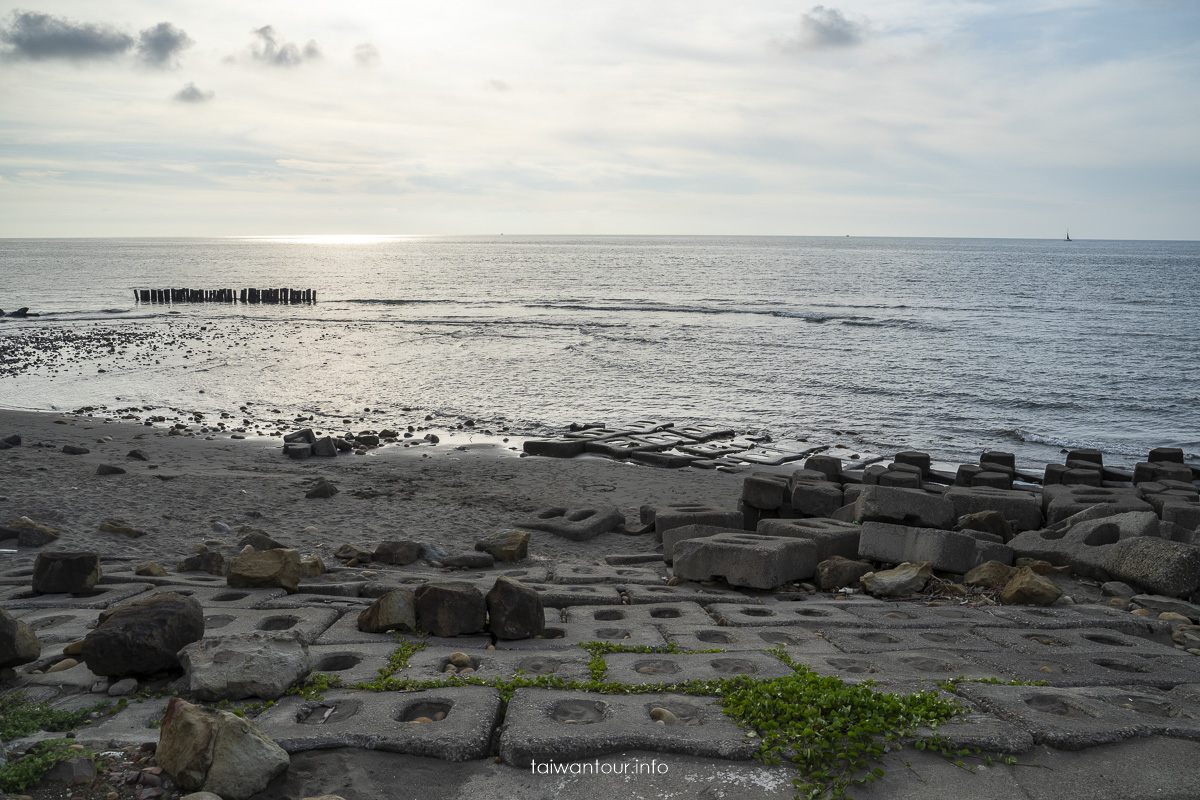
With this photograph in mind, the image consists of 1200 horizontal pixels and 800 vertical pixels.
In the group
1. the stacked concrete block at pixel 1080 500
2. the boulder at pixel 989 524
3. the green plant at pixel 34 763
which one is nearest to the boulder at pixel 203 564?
the green plant at pixel 34 763

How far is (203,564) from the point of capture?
8305 millimetres

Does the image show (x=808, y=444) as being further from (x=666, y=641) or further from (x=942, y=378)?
(x=666, y=641)

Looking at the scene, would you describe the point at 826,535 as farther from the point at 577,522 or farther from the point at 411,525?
the point at 411,525

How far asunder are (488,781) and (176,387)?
24897 mm

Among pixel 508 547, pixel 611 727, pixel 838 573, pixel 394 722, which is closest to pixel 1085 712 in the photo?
pixel 611 727

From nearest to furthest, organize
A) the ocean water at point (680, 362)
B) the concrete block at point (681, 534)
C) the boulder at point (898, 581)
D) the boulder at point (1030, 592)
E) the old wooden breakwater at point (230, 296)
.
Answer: the boulder at point (1030, 592)
the boulder at point (898, 581)
the concrete block at point (681, 534)
the ocean water at point (680, 362)
the old wooden breakwater at point (230, 296)

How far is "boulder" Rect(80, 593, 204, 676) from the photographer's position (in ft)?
16.1

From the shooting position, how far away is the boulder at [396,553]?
364 inches

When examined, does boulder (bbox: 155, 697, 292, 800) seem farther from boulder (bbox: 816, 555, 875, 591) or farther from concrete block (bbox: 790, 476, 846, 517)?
concrete block (bbox: 790, 476, 846, 517)

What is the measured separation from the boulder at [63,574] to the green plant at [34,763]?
11.4ft

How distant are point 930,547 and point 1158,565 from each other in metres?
2.10

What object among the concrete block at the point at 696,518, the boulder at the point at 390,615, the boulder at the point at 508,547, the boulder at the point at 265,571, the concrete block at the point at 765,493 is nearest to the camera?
the boulder at the point at 390,615

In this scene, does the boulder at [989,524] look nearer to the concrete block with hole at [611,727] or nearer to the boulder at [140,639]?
the concrete block with hole at [611,727]

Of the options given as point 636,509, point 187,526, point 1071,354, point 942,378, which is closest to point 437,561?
point 187,526
